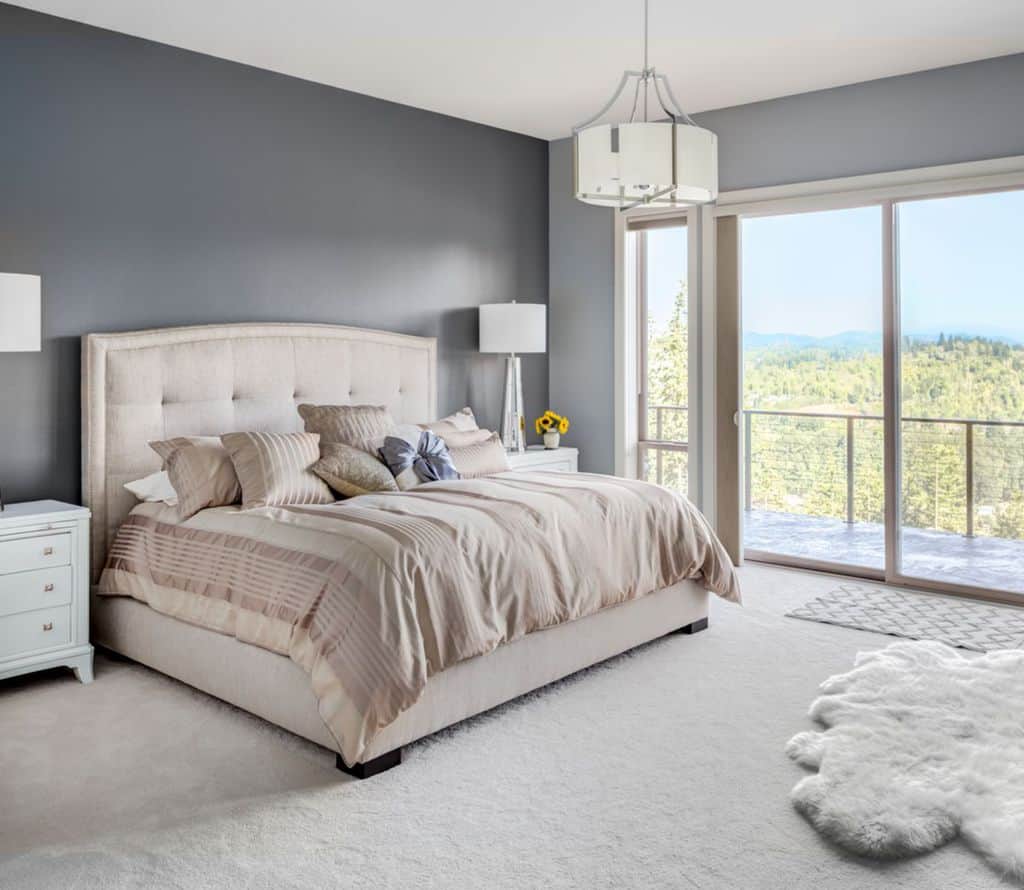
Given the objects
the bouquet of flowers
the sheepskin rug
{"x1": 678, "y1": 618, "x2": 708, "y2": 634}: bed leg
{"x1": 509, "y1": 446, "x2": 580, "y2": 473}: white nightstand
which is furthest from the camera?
the bouquet of flowers

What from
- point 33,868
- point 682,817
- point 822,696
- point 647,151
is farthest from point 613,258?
point 33,868

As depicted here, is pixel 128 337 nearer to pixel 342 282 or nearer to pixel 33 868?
pixel 342 282

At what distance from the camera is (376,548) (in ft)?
9.69

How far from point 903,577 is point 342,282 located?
3.40 metres

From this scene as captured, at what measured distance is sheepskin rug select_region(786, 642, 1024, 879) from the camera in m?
2.37

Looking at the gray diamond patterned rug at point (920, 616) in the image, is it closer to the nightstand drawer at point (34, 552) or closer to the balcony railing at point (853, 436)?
the balcony railing at point (853, 436)

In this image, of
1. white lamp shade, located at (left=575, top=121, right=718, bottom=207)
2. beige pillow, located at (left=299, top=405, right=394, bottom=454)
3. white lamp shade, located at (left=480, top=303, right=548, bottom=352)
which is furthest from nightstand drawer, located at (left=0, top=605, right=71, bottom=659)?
white lamp shade, located at (left=480, top=303, right=548, bottom=352)

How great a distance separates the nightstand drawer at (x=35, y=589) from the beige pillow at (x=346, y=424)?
120 cm

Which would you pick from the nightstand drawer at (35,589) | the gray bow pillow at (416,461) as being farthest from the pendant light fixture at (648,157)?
the nightstand drawer at (35,589)

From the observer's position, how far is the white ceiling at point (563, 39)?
385 centimetres

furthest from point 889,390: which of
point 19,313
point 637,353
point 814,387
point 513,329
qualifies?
point 19,313

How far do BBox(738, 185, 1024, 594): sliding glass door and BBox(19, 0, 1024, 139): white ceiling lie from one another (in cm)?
83

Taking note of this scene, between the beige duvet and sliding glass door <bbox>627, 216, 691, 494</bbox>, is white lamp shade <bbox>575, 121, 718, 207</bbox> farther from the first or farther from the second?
sliding glass door <bbox>627, 216, 691, 494</bbox>

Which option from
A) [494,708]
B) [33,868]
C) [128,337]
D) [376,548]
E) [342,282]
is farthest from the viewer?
[342,282]
